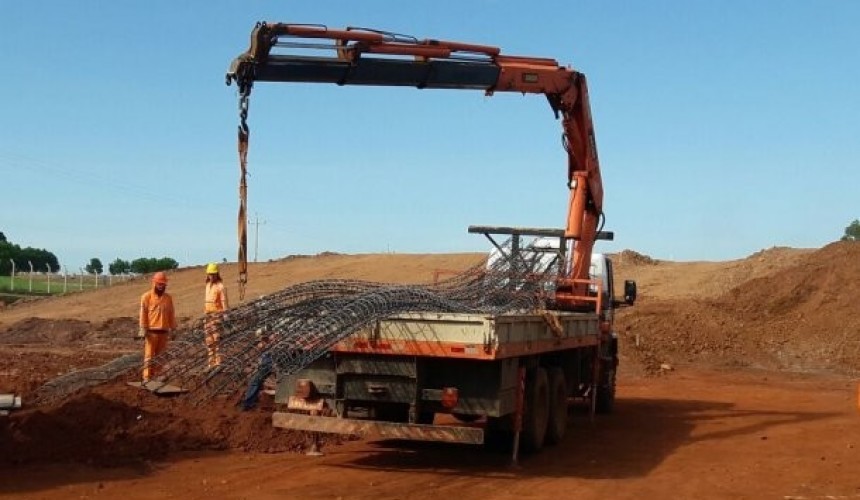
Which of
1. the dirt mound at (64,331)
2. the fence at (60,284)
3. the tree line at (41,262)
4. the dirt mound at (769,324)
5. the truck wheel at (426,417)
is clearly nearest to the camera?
the truck wheel at (426,417)

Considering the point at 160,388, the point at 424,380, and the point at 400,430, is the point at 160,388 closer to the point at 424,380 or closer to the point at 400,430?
the point at 400,430

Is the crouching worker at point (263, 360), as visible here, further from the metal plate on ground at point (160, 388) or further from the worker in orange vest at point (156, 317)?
the worker in orange vest at point (156, 317)

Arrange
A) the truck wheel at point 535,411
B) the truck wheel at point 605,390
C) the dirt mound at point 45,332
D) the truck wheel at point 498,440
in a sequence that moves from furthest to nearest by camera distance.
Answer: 1. the dirt mound at point 45,332
2. the truck wheel at point 605,390
3. the truck wheel at point 498,440
4. the truck wheel at point 535,411

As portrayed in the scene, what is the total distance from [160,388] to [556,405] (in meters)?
4.54

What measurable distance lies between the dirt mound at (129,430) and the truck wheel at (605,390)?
5.69m

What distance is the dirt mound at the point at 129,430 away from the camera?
11.0m

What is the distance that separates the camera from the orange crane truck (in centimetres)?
1056

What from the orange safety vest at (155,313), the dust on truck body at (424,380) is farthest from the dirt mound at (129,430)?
the dust on truck body at (424,380)

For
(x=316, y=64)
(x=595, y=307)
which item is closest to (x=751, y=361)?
(x=595, y=307)

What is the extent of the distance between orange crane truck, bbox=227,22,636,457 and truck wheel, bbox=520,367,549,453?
0.01 metres

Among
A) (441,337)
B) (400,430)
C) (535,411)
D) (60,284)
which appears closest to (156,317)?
(400,430)

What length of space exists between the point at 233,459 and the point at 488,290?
4.61 metres

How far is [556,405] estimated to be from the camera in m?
13.2

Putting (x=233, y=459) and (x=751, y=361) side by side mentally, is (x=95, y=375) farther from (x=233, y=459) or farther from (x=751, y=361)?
(x=751, y=361)
